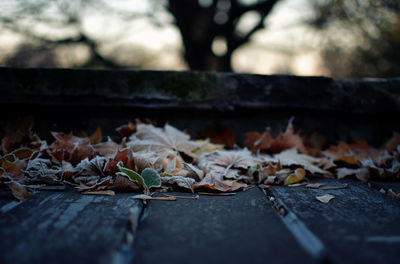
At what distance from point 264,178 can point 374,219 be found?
1.36 ft

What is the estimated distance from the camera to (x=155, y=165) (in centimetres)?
107

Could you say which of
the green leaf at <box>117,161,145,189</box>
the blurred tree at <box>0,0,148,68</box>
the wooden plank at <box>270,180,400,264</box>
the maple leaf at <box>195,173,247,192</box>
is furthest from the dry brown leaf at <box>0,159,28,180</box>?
the blurred tree at <box>0,0,148,68</box>

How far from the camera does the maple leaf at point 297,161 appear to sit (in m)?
1.16

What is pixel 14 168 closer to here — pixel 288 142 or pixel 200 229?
pixel 200 229

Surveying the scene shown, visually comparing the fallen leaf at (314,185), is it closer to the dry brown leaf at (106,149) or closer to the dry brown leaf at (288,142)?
the dry brown leaf at (288,142)

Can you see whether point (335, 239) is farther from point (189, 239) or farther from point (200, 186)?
point (200, 186)

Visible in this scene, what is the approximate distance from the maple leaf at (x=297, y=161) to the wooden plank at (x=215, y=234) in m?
0.39

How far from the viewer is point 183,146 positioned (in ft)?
4.06

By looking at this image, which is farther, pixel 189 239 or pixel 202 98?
pixel 202 98

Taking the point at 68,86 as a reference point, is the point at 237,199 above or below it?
below

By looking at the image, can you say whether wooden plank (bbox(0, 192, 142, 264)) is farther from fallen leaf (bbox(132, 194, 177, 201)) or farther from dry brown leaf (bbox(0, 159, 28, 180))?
dry brown leaf (bbox(0, 159, 28, 180))

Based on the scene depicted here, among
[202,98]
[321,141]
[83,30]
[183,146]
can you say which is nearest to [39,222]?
[183,146]

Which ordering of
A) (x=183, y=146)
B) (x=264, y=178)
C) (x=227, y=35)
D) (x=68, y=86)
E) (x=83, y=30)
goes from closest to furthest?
1. (x=264, y=178)
2. (x=183, y=146)
3. (x=68, y=86)
4. (x=83, y=30)
5. (x=227, y=35)

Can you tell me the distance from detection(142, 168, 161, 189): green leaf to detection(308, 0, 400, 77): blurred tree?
601 cm
